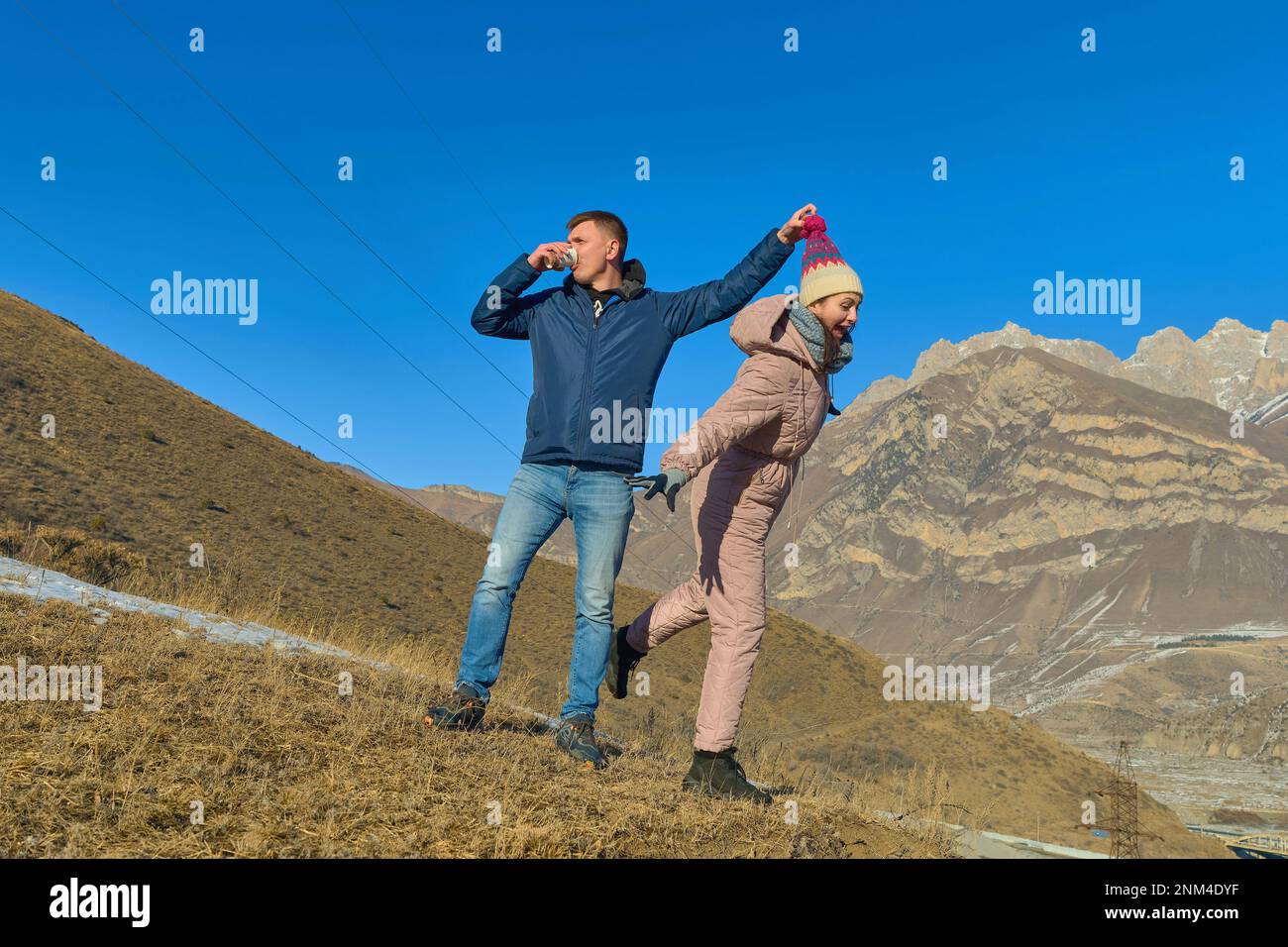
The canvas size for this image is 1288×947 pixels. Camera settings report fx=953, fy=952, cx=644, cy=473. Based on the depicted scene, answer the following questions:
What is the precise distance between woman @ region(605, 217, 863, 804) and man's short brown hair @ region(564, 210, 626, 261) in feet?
2.97

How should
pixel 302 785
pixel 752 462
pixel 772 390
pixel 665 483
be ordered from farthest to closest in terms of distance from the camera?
pixel 752 462 → pixel 772 390 → pixel 665 483 → pixel 302 785

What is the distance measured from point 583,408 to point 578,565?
2.73ft

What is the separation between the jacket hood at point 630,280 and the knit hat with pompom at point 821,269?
3.04ft

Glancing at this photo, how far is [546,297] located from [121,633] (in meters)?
3.23

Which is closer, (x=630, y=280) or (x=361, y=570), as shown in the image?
(x=630, y=280)

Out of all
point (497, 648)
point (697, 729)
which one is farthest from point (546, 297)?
point (697, 729)

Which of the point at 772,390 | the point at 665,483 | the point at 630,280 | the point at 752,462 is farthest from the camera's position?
the point at 630,280

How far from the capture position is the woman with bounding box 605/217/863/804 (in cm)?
481

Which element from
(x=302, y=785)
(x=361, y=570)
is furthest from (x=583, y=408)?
(x=361, y=570)

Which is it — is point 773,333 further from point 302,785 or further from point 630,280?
point 302,785

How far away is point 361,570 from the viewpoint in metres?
28.7

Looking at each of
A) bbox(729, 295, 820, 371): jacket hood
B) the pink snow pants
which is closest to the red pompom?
bbox(729, 295, 820, 371): jacket hood

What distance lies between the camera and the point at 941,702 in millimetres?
32844

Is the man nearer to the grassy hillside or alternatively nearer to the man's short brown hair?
the man's short brown hair
